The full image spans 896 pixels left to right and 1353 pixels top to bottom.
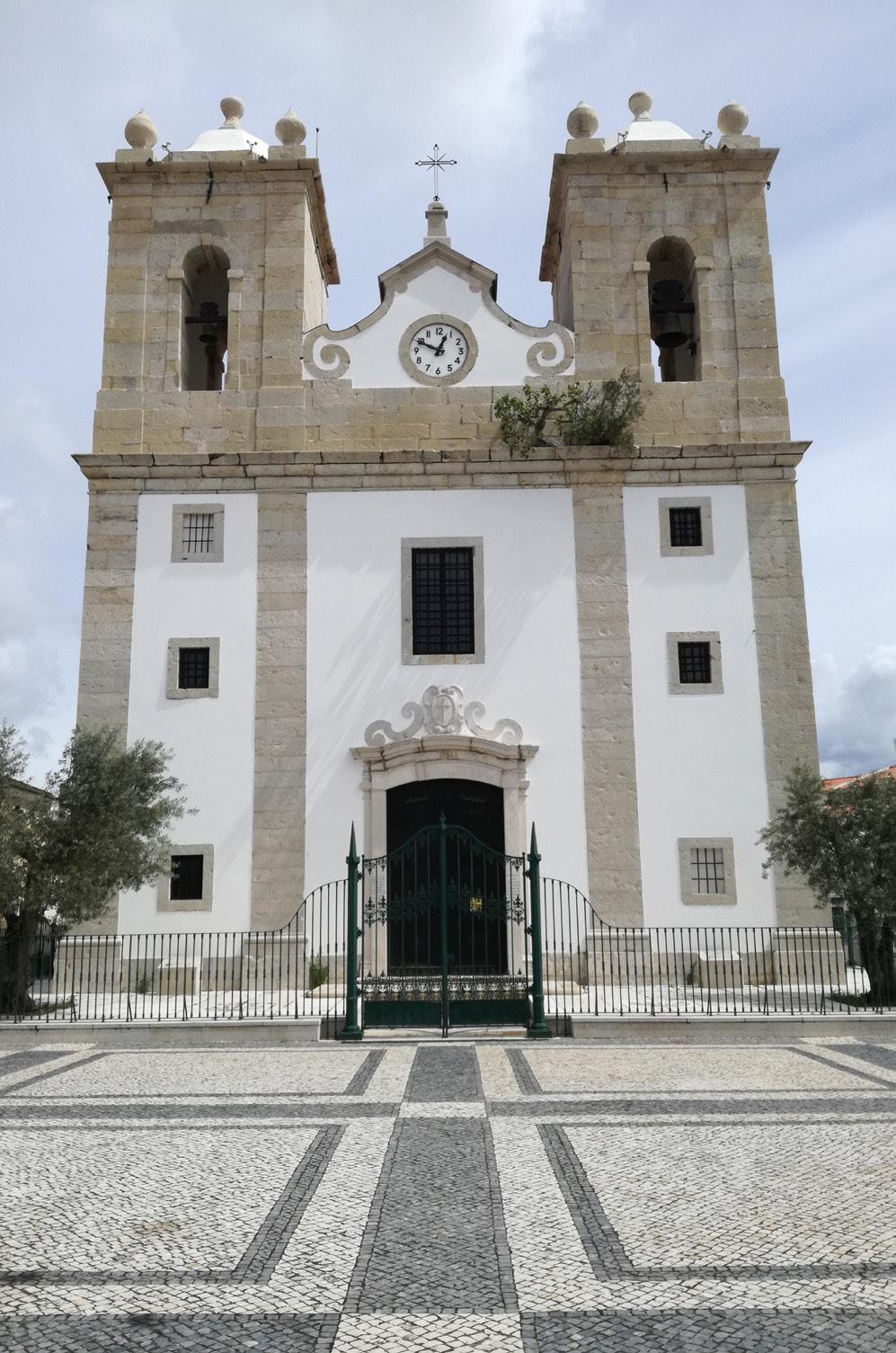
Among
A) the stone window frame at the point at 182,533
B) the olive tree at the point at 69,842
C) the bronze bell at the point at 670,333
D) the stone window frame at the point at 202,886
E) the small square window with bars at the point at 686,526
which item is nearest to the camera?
the olive tree at the point at 69,842

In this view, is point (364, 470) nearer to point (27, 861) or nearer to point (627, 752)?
point (627, 752)

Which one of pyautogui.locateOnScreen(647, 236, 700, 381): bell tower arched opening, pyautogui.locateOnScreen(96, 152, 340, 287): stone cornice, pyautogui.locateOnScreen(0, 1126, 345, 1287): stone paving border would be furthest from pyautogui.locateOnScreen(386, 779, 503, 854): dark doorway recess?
pyautogui.locateOnScreen(0, 1126, 345, 1287): stone paving border

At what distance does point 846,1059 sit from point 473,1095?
3854mm

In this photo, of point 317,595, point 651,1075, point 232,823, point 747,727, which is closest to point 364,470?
point 317,595

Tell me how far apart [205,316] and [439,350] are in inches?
171

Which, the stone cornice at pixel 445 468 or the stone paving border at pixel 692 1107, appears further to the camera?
the stone cornice at pixel 445 468

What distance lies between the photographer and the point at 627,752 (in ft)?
54.6

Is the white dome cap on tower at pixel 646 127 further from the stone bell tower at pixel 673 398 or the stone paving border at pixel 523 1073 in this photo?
the stone paving border at pixel 523 1073

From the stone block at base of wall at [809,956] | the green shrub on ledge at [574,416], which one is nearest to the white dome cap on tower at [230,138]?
the green shrub on ledge at [574,416]

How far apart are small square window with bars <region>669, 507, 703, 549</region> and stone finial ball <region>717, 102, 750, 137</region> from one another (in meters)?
6.91

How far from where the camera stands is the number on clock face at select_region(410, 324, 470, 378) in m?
18.3

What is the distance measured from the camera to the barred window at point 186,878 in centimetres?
1622

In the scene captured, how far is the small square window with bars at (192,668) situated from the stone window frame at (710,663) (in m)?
7.04

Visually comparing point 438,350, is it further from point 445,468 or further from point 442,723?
point 442,723
